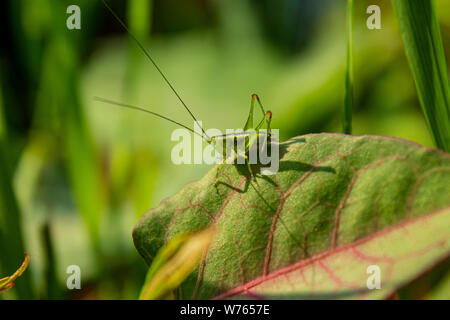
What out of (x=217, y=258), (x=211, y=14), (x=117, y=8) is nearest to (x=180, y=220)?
(x=217, y=258)

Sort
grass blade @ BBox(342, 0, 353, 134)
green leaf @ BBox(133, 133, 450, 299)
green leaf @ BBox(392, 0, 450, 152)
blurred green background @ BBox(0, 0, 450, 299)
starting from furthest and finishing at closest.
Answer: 1. blurred green background @ BBox(0, 0, 450, 299)
2. grass blade @ BBox(342, 0, 353, 134)
3. green leaf @ BBox(392, 0, 450, 152)
4. green leaf @ BBox(133, 133, 450, 299)

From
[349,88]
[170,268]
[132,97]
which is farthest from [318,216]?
[132,97]

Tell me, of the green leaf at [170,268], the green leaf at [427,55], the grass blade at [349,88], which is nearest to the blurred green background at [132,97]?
the green leaf at [170,268]

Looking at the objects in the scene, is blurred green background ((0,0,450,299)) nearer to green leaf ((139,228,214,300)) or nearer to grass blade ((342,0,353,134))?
green leaf ((139,228,214,300))

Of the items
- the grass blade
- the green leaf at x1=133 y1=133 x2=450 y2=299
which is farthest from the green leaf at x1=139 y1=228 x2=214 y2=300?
the grass blade

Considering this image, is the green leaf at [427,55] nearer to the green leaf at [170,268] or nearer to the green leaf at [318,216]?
the green leaf at [318,216]

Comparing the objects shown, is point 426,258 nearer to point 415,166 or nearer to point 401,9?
point 415,166

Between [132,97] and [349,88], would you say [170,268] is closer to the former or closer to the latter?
[349,88]
